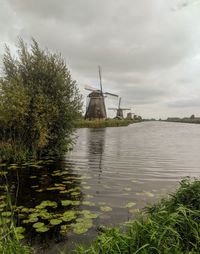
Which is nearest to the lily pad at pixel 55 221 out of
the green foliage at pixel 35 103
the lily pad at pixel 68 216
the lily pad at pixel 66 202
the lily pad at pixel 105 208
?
the lily pad at pixel 68 216

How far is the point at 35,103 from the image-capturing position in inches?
506

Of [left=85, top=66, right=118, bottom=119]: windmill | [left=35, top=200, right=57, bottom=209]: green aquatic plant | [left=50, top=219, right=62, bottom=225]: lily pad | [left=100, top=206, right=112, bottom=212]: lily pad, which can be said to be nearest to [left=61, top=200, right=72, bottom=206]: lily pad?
[left=35, top=200, right=57, bottom=209]: green aquatic plant

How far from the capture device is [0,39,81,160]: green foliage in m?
12.3

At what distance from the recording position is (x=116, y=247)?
3379 millimetres

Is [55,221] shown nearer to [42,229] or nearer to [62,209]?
[42,229]

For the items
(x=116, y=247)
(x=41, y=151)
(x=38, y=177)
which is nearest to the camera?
(x=116, y=247)

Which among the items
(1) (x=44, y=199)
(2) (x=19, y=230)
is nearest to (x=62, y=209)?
(1) (x=44, y=199)

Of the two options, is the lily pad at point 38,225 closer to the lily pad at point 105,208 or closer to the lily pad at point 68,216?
the lily pad at point 68,216

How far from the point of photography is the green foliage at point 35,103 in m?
12.3

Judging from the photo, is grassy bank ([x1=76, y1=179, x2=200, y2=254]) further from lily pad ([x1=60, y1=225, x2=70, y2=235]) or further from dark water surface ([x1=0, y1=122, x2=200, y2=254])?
lily pad ([x1=60, y1=225, x2=70, y2=235])

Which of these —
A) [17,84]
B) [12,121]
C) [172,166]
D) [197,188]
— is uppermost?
[17,84]

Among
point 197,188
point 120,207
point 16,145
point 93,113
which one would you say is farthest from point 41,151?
point 93,113

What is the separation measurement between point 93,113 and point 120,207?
181 feet

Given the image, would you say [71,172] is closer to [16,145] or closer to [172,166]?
[16,145]
